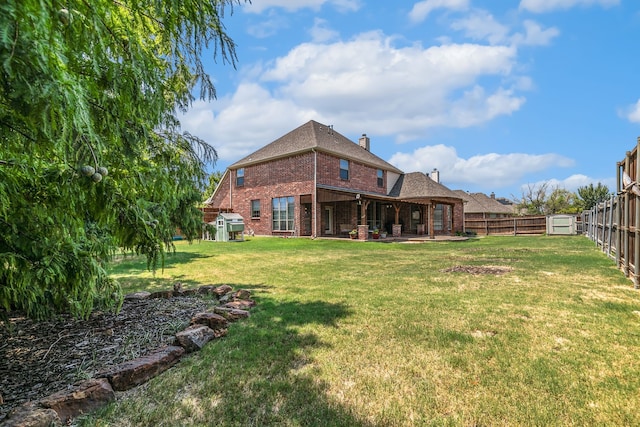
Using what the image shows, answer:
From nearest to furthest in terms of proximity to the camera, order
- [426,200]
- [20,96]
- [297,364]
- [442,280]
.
A: [20,96] → [297,364] → [442,280] → [426,200]

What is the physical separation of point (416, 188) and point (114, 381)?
2386cm

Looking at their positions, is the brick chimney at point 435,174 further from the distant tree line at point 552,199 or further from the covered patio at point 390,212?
the distant tree line at point 552,199

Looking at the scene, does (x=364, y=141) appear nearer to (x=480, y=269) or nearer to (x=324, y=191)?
(x=324, y=191)

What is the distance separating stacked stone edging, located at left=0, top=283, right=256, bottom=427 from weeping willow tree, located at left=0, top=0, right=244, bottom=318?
691 millimetres

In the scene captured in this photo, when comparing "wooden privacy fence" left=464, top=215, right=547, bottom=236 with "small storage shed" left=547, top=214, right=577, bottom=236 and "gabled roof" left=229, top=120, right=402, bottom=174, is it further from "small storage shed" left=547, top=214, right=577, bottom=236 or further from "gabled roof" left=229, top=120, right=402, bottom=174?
"gabled roof" left=229, top=120, right=402, bottom=174

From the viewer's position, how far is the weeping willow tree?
3.32ft

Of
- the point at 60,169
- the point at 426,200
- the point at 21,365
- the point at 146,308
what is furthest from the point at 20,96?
the point at 426,200

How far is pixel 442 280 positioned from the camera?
647 centimetres

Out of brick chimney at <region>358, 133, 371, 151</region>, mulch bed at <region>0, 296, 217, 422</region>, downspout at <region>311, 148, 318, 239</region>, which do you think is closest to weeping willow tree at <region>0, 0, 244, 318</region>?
mulch bed at <region>0, 296, 217, 422</region>

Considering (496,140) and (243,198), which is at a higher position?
(496,140)

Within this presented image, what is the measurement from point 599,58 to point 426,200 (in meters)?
13.0

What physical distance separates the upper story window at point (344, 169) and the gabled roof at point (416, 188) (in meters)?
4.77

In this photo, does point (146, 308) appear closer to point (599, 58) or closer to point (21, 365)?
point (21, 365)

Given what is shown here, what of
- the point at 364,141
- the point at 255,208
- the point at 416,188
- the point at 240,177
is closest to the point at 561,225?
the point at 416,188
